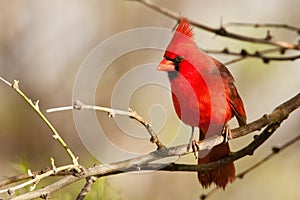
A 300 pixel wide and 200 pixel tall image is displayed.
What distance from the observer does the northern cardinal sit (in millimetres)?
2076

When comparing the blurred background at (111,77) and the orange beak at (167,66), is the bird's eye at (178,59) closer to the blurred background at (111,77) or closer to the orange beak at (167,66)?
the orange beak at (167,66)

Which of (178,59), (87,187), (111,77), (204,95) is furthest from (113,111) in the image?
(111,77)

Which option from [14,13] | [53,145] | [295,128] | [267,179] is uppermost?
[14,13]

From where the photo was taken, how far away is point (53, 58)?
4840 millimetres

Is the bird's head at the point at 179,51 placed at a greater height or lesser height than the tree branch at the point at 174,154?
greater

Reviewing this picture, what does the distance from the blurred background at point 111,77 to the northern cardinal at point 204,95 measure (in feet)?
7.33

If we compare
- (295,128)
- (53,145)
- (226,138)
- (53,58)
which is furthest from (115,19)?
(226,138)

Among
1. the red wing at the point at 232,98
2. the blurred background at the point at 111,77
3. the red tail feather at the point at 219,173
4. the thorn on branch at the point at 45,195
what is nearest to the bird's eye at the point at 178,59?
the red wing at the point at 232,98

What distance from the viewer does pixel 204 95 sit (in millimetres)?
2105

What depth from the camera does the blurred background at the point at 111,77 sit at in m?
4.54

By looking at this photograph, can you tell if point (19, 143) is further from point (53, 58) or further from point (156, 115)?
point (156, 115)

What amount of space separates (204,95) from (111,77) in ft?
8.46

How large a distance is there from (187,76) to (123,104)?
105 cm

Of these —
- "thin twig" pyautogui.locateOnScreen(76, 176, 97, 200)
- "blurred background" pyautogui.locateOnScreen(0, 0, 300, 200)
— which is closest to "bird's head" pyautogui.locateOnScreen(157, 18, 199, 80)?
"thin twig" pyautogui.locateOnScreen(76, 176, 97, 200)
